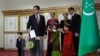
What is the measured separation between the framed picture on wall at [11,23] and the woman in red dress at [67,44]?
20.3 feet

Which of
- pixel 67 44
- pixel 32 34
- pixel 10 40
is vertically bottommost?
pixel 10 40

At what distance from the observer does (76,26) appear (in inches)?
232

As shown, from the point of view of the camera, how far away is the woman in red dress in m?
5.96

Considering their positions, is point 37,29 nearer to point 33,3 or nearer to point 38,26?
point 38,26

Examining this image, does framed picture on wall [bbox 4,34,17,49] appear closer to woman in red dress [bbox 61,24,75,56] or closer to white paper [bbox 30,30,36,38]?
woman in red dress [bbox 61,24,75,56]

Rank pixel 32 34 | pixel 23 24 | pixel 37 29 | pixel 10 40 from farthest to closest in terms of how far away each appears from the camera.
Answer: pixel 10 40, pixel 23 24, pixel 37 29, pixel 32 34

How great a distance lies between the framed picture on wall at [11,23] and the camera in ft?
38.9

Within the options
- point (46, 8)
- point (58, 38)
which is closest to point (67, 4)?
point (46, 8)

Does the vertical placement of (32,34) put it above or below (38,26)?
below

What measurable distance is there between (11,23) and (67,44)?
Answer: 21.3 ft

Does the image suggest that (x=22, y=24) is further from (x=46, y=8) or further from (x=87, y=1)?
(x=87, y=1)

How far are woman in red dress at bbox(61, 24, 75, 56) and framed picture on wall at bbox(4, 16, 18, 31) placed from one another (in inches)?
Answer: 244

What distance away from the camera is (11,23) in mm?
11906

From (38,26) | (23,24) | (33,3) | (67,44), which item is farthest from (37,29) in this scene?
(33,3)
